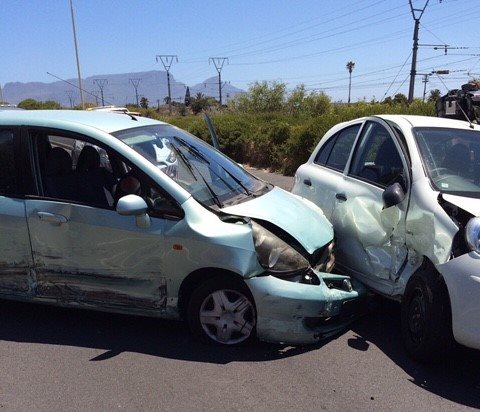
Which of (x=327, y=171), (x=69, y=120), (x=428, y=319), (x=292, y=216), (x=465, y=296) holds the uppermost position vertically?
(x=69, y=120)

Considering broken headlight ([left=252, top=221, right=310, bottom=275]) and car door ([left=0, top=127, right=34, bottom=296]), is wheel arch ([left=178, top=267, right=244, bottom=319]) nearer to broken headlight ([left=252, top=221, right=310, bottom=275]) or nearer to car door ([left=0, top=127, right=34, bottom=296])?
broken headlight ([left=252, top=221, right=310, bottom=275])

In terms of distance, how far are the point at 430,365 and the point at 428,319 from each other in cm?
38

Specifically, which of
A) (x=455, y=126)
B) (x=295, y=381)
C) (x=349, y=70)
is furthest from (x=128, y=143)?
(x=349, y=70)

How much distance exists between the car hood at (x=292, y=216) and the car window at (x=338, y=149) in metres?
0.98

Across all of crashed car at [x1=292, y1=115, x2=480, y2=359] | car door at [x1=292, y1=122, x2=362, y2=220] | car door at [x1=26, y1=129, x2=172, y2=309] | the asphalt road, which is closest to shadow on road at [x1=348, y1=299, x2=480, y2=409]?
the asphalt road

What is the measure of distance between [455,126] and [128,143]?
2959mm

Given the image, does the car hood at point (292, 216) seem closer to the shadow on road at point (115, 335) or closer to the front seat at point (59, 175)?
the shadow on road at point (115, 335)

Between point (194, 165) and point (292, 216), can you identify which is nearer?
point (292, 216)

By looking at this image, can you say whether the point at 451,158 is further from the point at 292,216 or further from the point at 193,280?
the point at 193,280

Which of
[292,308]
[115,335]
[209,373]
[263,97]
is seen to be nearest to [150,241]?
[115,335]

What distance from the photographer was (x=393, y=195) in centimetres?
402

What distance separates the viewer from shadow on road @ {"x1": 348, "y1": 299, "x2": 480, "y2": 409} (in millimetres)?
3307

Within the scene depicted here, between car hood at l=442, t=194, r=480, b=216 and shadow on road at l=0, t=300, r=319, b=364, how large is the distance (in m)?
1.45

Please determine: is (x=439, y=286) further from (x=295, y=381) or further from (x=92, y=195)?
(x=92, y=195)
